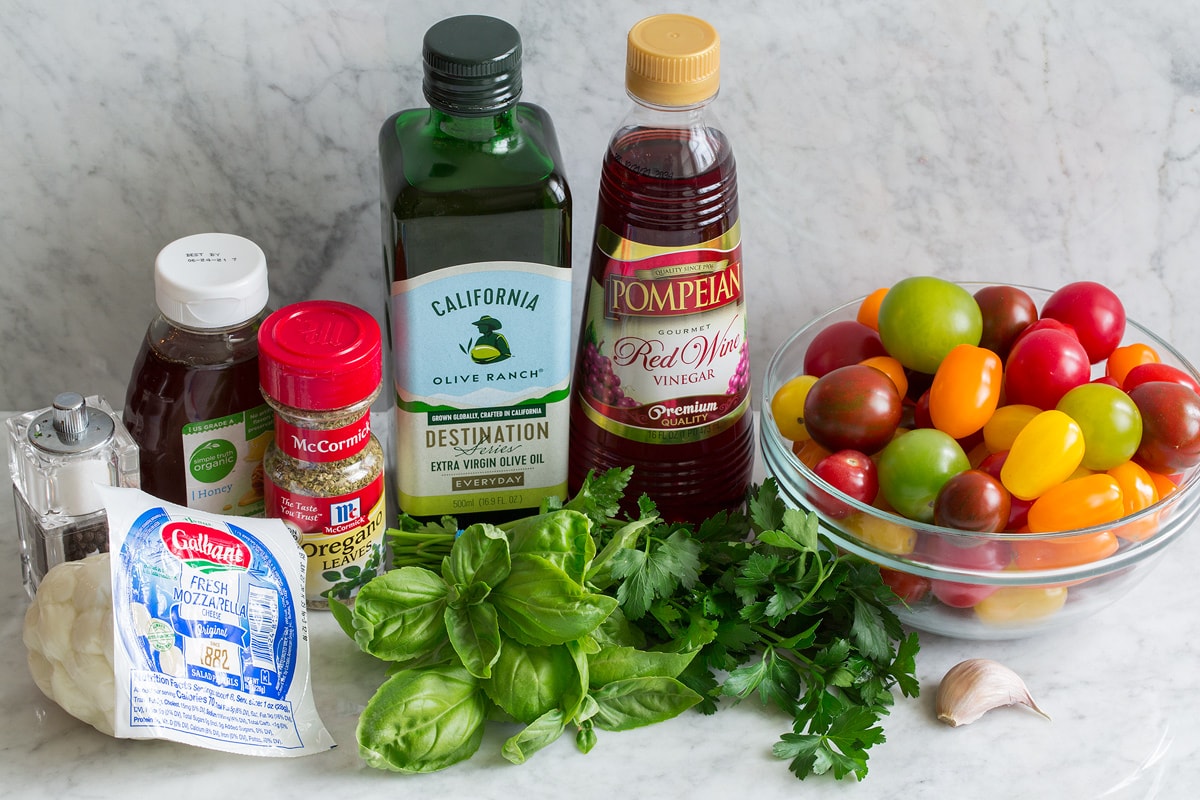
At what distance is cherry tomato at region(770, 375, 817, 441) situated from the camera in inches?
40.4

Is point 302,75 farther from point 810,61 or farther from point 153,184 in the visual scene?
point 810,61

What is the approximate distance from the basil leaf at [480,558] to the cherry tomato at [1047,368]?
16.5 inches

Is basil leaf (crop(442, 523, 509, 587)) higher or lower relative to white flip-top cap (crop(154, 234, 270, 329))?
lower

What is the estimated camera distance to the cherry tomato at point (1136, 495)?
0.93m

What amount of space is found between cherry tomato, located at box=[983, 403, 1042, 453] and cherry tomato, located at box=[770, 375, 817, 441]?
0.14 meters

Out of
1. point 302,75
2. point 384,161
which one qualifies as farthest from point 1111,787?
point 302,75

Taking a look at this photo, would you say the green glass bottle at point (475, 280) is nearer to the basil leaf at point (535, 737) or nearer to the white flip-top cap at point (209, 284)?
the white flip-top cap at point (209, 284)

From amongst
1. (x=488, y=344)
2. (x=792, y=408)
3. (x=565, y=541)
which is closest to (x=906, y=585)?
(x=792, y=408)

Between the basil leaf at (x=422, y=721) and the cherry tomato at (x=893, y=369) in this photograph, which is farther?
the cherry tomato at (x=893, y=369)

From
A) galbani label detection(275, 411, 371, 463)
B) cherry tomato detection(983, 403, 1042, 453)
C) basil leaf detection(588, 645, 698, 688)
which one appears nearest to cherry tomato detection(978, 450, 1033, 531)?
cherry tomato detection(983, 403, 1042, 453)

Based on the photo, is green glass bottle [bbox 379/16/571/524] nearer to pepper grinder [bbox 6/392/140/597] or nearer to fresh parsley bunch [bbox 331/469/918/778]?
fresh parsley bunch [bbox 331/469/918/778]

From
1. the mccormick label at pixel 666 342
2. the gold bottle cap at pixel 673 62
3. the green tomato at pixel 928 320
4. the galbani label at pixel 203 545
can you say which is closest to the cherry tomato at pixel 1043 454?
the green tomato at pixel 928 320

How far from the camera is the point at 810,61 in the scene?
3.43 ft

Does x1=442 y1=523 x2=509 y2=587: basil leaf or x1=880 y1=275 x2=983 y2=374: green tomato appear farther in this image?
x1=880 y1=275 x2=983 y2=374: green tomato
